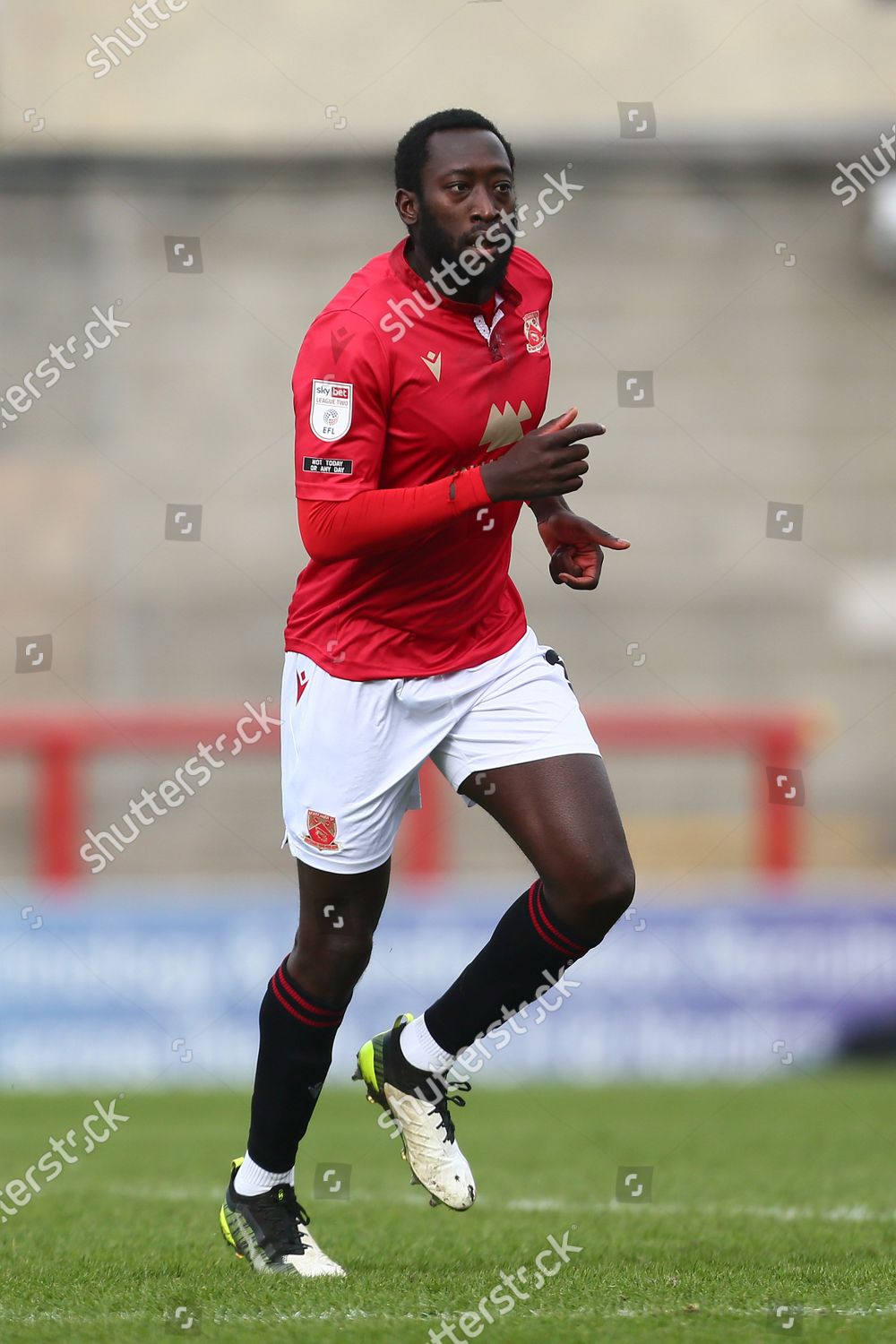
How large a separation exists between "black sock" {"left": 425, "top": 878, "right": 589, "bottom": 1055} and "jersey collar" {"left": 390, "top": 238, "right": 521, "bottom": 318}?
123cm

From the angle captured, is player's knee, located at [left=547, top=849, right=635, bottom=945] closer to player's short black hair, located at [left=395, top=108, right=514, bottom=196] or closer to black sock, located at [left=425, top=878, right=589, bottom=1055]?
black sock, located at [left=425, top=878, right=589, bottom=1055]

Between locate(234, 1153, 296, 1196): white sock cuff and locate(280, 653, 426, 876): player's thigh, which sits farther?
locate(234, 1153, 296, 1196): white sock cuff

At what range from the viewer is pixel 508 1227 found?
15.7ft

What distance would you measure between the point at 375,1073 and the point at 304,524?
129cm

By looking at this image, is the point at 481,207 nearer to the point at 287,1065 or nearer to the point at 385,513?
the point at 385,513

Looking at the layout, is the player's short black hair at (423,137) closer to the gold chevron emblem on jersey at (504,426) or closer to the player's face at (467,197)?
the player's face at (467,197)

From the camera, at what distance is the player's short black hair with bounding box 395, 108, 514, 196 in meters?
3.82

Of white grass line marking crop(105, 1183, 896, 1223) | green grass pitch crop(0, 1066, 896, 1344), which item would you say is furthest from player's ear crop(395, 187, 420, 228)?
white grass line marking crop(105, 1183, 896, 1223)

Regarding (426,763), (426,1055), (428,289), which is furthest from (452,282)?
(426,763)

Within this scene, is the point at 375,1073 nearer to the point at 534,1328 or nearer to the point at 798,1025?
the point at 534,1328

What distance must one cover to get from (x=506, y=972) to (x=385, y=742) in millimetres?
565

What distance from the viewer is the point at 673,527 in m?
13.2

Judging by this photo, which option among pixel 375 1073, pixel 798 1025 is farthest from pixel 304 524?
pixel 798 1025

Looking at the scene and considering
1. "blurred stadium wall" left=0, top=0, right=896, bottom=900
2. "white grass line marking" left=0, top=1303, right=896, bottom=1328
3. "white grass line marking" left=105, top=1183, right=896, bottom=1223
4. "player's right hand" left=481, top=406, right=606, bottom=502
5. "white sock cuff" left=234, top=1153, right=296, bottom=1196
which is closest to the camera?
"white grass line marking" left=0, top=1303, right=896, bottom=1328
